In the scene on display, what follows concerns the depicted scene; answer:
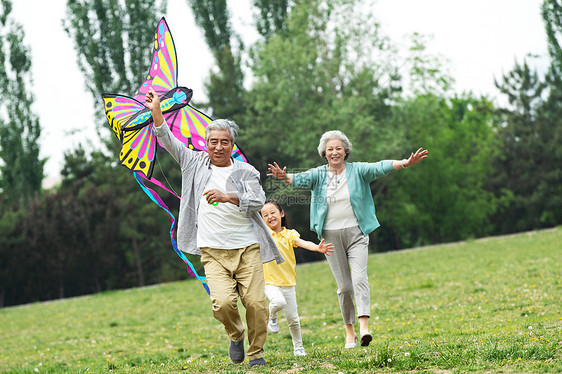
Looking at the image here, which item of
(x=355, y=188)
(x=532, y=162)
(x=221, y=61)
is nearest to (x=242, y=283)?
(x=355, y=188)

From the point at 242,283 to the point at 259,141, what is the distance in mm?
24715

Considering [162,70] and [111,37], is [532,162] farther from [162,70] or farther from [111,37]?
[162,70]

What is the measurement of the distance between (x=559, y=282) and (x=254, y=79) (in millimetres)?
24792

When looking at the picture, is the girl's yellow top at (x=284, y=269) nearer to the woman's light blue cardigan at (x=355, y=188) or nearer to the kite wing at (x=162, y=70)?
the woman's light blue cardigan at (x=355, y=188)

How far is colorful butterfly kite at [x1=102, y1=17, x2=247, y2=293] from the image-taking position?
20.7ft

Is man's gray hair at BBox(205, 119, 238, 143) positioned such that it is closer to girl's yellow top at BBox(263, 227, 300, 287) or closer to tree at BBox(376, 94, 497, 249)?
girl's yellow top at BBox(263, 227, 300, 287)

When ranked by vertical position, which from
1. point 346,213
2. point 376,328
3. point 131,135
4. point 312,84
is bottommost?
point 376,328

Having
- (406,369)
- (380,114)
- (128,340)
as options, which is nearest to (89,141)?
(380,114)

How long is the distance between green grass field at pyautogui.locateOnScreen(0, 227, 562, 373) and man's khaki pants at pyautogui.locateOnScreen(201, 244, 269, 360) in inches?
14.4

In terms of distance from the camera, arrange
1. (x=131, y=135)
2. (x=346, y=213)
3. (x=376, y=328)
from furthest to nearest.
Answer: (x=376, y=328) < (x=131, y=135) < (x=346, y=213)

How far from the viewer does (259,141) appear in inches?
1183

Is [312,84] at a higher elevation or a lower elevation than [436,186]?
higher

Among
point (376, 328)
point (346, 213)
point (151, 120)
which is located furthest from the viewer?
point (376, 328)

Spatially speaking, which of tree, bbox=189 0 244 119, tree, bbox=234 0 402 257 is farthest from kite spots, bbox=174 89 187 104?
tree, bbox=189 0 244 119
